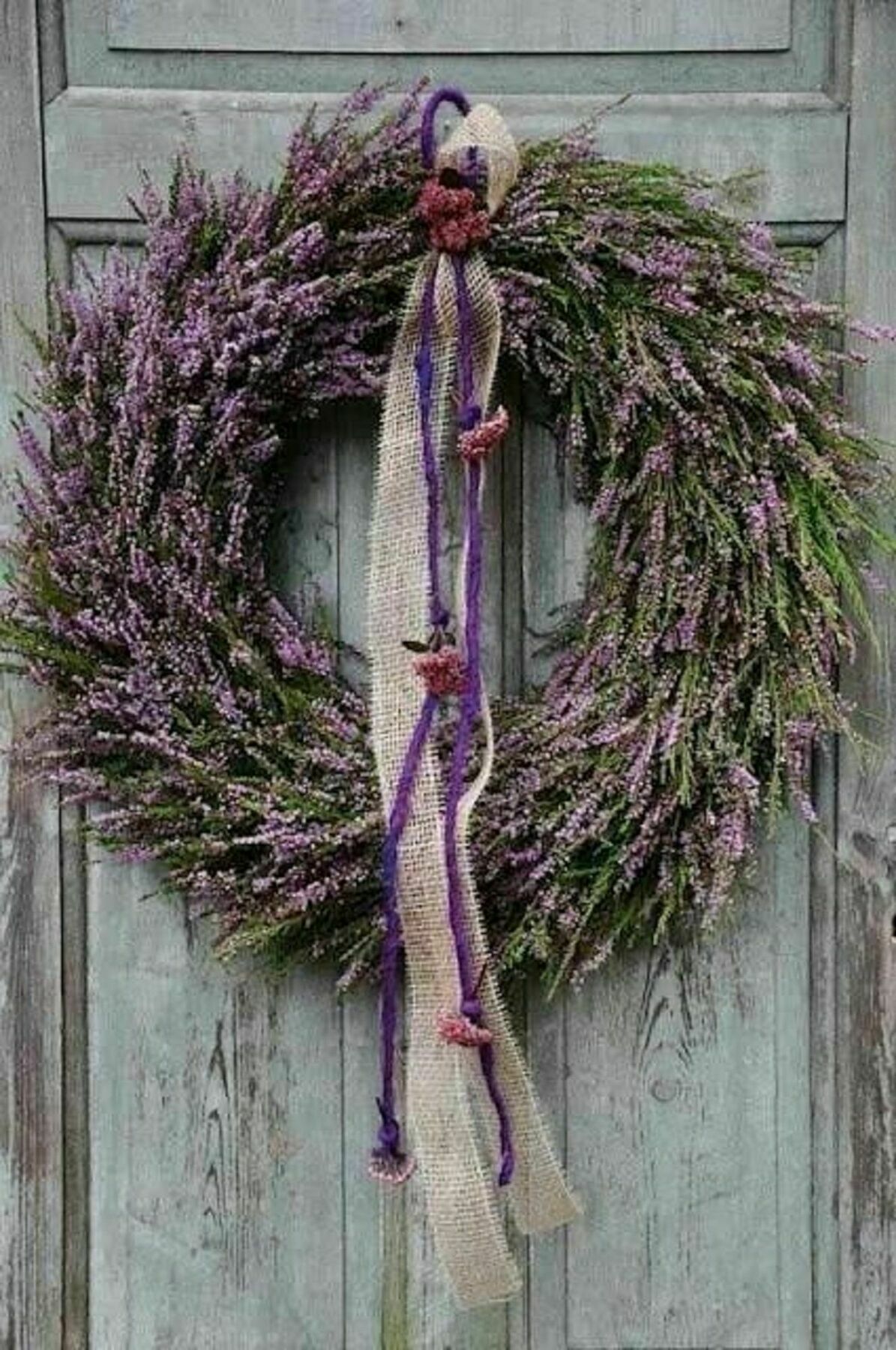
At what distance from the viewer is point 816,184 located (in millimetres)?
1903

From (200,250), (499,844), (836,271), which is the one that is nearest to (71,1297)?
(499,844)

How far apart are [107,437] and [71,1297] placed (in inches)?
41.0

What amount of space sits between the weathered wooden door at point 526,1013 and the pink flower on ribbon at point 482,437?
0.19m

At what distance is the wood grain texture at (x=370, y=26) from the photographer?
1.89 m

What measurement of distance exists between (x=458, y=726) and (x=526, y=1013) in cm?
39

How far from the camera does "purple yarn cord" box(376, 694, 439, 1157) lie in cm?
175

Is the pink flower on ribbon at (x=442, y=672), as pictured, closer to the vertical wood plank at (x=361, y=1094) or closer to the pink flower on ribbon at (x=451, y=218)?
the vertical wood plank at (x=361, y=1094)

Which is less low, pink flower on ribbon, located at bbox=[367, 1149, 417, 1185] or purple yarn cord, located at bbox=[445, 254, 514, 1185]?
purple yarn cord, located at bbox=[445, 254, 514, 1185]

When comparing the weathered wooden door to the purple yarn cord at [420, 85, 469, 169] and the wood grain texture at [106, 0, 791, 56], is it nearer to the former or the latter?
the wood grain texture at [106, 0, 791, 56]

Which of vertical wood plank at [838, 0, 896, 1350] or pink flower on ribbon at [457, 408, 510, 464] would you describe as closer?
pink flower on ribbon at [457, 408, 510, 464]

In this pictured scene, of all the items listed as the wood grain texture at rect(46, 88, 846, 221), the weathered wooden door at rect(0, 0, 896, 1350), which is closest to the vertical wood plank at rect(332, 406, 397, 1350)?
the weathered wooden door at rect(0, 0, 896, 1350)

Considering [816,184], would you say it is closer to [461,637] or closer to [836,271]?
[836,271]

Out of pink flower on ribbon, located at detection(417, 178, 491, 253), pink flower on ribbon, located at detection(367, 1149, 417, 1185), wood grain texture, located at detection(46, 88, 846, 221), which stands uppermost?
wood grain texture, located at detection(46, 88, 846, 221)

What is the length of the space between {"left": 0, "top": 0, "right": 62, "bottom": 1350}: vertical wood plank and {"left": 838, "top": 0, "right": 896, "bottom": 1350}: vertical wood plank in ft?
3.13
